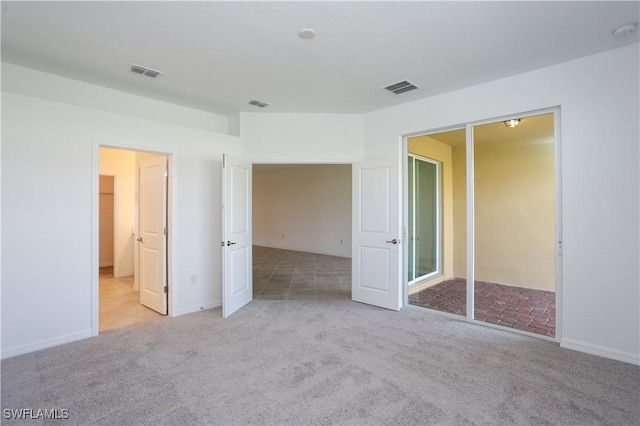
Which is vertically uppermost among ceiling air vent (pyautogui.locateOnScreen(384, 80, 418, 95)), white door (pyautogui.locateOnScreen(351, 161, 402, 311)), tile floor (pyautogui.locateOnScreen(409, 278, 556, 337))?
ceiling air vent (pyautogui.locateOnScreen(384, 80, 418, 95))

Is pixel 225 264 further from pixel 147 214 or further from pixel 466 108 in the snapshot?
pixel 466 108

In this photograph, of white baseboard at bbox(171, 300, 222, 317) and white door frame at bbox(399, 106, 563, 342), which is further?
white baseboard at bbox(171, 300, 222, 317)

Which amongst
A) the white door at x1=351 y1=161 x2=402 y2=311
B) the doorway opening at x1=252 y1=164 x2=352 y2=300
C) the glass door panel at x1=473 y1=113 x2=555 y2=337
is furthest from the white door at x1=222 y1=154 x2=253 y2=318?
the glass door panel at x1=473 y1=113 x2=555 y2=337

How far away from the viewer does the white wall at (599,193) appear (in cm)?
272

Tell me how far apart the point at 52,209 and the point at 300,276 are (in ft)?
13.5

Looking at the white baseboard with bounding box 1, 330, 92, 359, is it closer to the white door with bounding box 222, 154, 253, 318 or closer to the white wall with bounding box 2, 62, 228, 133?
the white door with bounding box 222, 154, 253, 318

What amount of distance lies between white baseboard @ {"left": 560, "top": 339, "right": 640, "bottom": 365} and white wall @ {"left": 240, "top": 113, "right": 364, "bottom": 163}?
3.20m

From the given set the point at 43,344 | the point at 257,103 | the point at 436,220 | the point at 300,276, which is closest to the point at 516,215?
the point at 436,220

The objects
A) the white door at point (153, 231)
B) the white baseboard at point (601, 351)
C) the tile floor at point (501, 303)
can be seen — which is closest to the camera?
the white baseboard at point (601, 351)

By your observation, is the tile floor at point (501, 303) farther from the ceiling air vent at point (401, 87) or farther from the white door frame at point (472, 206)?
the ceiling air vent at point (401, 87)

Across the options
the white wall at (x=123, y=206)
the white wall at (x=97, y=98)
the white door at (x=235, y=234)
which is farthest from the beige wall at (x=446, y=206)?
the white wall at (x=123, y=206)

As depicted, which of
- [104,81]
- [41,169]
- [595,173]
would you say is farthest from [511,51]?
[41,169]

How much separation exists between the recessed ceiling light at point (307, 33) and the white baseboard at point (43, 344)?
144 inches

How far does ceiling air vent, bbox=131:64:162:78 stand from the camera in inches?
125
